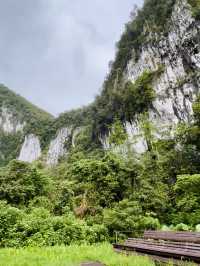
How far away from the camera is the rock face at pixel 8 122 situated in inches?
5354

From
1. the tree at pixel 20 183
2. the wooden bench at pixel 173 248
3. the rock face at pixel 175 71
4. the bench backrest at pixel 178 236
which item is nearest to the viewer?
the wooden bench at pixel 173 248

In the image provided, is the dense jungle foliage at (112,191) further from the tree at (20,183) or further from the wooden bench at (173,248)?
the wooden bench at (173,248)

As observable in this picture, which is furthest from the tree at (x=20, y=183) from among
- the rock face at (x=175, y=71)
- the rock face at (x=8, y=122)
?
the rock face at (x=8, y=122)

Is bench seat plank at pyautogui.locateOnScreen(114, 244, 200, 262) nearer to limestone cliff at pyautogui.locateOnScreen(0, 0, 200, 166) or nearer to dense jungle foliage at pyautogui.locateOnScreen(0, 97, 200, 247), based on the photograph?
dense jungle foliage at pyautogui.locateOnScreen(0, 97, 200, 247)

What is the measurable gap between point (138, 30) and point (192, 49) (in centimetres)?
1502

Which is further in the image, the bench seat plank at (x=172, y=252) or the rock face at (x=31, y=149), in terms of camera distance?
the rock face at (x=31, y=149)

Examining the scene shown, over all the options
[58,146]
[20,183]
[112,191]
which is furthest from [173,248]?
[58,146]

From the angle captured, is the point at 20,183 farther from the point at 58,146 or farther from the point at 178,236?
the point at 58,146

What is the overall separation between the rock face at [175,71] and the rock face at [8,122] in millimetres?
92314

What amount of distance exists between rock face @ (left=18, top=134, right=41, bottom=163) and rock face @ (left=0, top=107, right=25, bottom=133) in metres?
34.6

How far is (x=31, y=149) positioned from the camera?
9888 cm

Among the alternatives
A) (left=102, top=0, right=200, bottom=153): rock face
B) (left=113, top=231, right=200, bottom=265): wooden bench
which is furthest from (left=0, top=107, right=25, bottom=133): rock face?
(left=113, top=231, right=200, bottom=265): wooden bench

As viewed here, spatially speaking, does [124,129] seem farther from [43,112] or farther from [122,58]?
[43,112]

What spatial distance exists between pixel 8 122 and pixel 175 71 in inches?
4060
